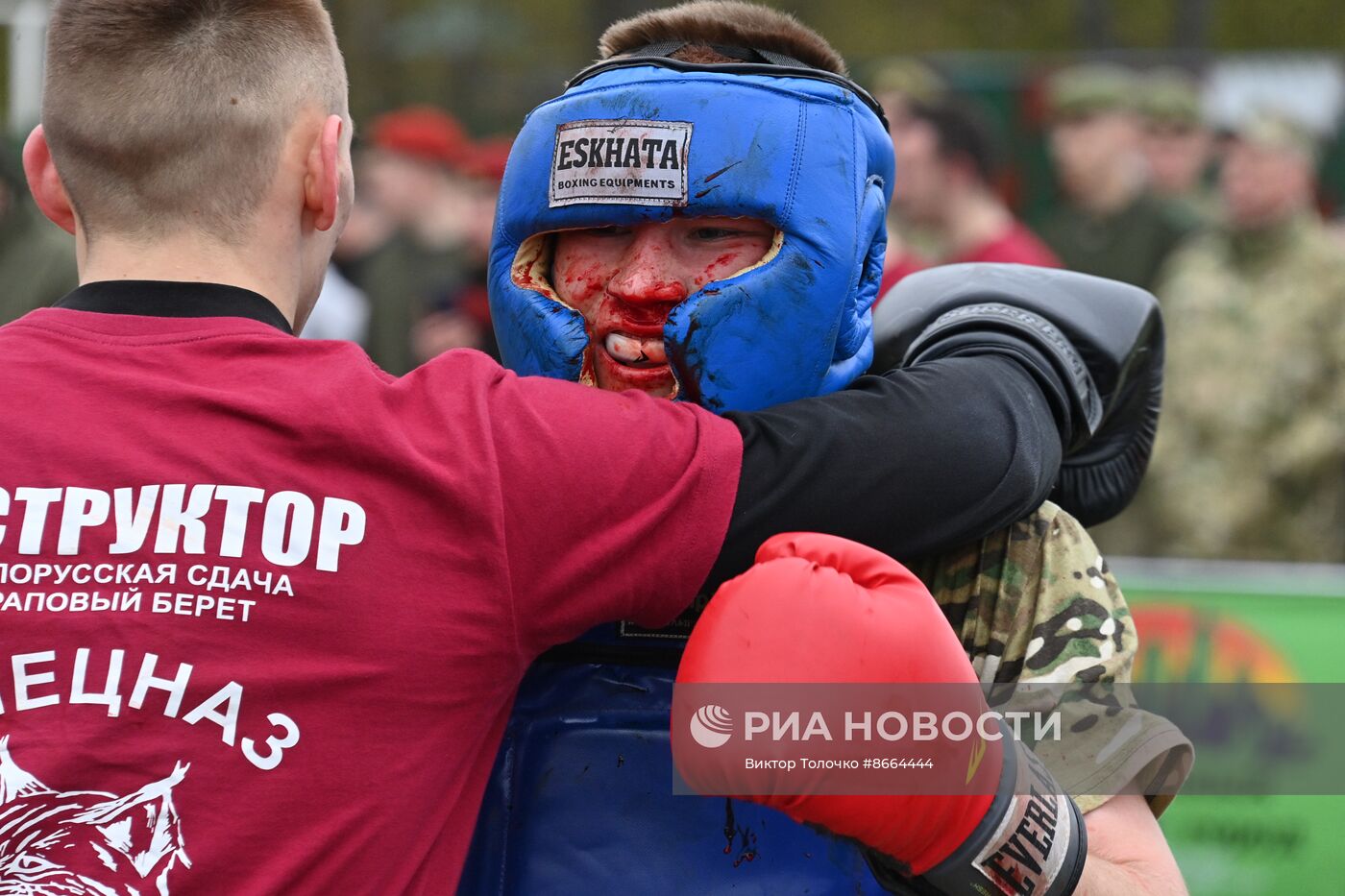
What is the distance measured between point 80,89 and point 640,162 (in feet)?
2.52

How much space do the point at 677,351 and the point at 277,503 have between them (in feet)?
2.22

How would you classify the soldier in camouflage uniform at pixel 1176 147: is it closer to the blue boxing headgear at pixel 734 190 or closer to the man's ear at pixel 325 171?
the blue boxing headgear at pixel 734 190

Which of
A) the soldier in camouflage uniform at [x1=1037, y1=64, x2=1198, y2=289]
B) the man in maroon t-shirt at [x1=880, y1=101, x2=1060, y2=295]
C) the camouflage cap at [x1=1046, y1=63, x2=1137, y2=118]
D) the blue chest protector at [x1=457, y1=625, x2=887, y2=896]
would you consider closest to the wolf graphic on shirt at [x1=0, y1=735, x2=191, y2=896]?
the blue chest protector at [x1=457, y1=625, x2=887, y2=896]

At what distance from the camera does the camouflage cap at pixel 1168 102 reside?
8648 millimetres

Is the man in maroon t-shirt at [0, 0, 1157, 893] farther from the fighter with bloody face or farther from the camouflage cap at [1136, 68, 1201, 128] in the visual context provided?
the camouflage cap at [1136, 68, 1201, 128]

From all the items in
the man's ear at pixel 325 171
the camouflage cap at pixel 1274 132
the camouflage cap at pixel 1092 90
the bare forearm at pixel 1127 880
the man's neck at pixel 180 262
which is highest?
the man's ear at pixel 325 171

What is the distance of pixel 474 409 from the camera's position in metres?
2.08

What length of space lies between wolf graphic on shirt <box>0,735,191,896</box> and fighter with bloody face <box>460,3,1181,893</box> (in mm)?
530

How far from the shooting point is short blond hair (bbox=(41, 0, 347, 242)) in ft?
7.11

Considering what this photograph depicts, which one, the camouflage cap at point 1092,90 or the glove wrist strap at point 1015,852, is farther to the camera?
the camouflage cap at point 1092,90

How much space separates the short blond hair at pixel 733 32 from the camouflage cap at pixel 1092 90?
21.2 feet

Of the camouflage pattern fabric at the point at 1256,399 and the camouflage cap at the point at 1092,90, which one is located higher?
the camouflage cap at the point at 1092,90

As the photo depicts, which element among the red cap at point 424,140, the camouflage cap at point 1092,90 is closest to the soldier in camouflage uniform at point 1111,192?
the camouflage cap at point 1092,90

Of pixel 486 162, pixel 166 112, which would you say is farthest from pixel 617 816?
pixel 486 162
